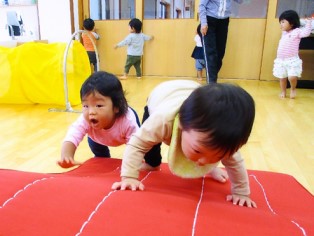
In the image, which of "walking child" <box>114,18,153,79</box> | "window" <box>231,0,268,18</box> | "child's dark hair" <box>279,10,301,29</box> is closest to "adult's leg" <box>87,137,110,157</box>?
"child's dark hair" <box>279,10,301,29</box>

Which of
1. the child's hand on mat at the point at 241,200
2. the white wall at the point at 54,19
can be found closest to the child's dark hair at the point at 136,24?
the white wall at the point at 54,19

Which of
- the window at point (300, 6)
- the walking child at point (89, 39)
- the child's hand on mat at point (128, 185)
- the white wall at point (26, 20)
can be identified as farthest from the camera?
the white wall at point (26, 20)

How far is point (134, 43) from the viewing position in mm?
4152

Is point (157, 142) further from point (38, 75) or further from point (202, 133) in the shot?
point (38, 75)

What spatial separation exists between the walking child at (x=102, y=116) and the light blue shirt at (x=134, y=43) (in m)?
3.17

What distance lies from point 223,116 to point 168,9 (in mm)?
3934

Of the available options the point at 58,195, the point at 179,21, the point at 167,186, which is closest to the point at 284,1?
the point at 179,21

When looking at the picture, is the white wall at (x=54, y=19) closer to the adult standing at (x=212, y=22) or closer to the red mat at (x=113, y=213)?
the adult standing at (x=212, y=22)

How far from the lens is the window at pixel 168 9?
13.7 feet

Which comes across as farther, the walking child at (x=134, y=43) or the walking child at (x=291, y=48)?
the walking child at (x=134, y=43)

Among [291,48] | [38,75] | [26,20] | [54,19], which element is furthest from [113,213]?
[26,20]

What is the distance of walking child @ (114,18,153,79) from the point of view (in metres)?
4.11

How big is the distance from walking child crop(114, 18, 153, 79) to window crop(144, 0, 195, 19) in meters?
0.28

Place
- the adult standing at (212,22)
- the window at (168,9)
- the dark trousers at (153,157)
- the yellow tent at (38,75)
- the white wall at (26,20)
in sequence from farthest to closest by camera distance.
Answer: the white wall at (26,20) → the window at (168,9) → the adult standing at (212,22) → the yellow tent at (38,75) → the dark trousers at (153,157)
